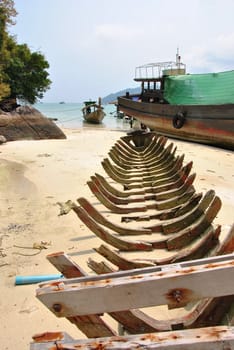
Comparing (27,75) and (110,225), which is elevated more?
(27,75)

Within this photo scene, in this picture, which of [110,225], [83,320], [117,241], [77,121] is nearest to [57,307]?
[83,320]

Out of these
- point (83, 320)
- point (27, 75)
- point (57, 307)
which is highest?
point (27, 75)

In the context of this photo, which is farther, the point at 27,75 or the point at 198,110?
the point at 27,75

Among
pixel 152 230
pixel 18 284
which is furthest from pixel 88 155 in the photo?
pixel 18 284

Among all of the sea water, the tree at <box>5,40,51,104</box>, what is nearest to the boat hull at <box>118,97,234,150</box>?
the tree at <box>5,40,51,104</box>

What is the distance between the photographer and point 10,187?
6.75 metres

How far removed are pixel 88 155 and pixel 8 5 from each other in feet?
28.1

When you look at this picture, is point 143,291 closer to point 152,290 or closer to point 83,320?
point 152,290

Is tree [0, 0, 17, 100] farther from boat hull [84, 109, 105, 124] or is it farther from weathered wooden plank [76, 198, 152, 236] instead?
boat hull [84, 109, 105, 124]

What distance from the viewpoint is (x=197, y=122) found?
43.9ft

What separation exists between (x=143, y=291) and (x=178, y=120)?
13556mm

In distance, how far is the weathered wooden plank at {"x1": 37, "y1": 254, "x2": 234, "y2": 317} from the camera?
1.43 metres

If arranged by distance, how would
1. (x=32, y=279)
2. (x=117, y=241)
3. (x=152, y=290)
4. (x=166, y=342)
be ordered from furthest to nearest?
→ 1. (x=117, y=241)
2. (x=32, y=279)
3. (x=152, y=290)
4. (x=166, y=342)

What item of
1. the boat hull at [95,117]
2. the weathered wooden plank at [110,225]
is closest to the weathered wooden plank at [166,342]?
the weathered wooden plank at [110,225]
